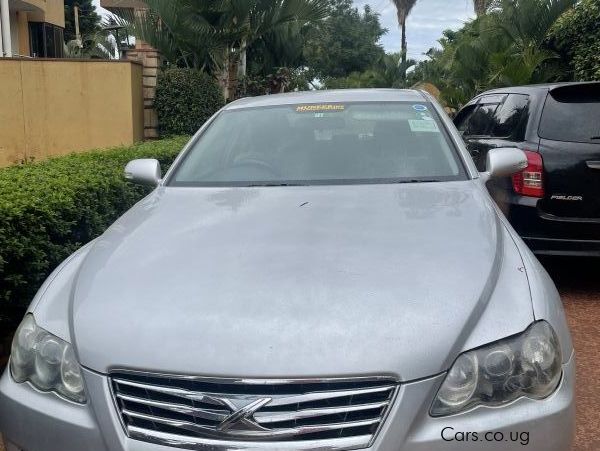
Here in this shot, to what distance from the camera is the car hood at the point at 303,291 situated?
187 cm

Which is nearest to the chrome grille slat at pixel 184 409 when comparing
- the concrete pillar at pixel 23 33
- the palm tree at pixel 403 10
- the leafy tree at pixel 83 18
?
the concrete pillar at pixel 23 33

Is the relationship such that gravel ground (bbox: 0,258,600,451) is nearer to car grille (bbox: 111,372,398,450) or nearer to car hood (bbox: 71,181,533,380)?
car hood (bbox: 71,181,533,380)

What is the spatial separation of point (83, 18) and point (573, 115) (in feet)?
153

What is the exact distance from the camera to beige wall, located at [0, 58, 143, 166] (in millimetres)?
10852

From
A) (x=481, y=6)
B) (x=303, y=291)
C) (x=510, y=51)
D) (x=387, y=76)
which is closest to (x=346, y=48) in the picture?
(x=387, y=76)

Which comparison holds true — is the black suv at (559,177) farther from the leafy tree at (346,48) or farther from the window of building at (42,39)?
the leafy tree at (346,48)

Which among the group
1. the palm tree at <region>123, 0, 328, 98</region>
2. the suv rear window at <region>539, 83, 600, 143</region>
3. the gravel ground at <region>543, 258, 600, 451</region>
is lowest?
the gravel ground at <region>543, 258, 600, 451</region>

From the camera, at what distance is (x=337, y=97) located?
13.3ft

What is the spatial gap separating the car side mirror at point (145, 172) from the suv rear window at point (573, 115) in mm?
2957

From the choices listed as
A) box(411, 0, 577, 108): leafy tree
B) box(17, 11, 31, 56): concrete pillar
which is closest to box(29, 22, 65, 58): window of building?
box(17, 11, 31, 56): concrete pillar

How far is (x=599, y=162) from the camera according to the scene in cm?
474

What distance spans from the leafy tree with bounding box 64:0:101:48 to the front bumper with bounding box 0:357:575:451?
1751 inches

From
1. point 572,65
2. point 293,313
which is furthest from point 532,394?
point 572,65

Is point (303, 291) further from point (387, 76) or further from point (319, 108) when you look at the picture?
point (387, 76)
